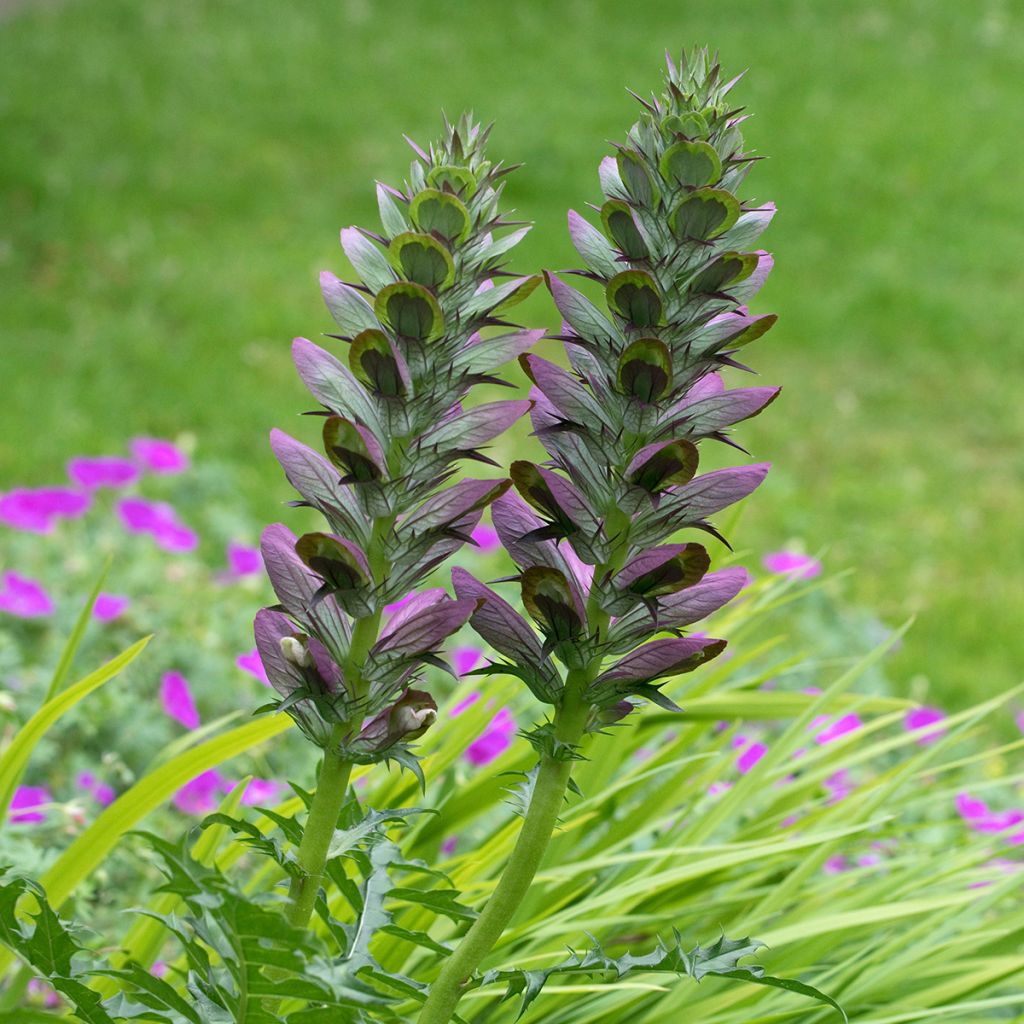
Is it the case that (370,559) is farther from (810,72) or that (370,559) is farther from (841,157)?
(810,72)

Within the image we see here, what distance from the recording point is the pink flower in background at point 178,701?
243cm

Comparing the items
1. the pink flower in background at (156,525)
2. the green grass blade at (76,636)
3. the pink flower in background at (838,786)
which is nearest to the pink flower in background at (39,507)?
the pink flower in background at (156,525)

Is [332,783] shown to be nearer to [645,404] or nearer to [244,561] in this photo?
[645,404]

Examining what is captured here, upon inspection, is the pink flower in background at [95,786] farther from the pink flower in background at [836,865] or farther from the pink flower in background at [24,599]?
the pink flower in background at [836,865]

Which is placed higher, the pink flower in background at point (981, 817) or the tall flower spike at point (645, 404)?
the pink flower in background at point (981, 817)

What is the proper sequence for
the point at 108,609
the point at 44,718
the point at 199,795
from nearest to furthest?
the point at 44,718
the point at 199,795
the point at 108,609

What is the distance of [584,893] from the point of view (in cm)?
187

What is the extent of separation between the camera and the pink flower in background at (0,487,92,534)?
116 inches

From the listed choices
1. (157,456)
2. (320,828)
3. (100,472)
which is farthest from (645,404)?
(157,456)

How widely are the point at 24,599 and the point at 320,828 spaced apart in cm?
182

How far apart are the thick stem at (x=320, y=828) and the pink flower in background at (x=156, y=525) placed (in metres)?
2.05

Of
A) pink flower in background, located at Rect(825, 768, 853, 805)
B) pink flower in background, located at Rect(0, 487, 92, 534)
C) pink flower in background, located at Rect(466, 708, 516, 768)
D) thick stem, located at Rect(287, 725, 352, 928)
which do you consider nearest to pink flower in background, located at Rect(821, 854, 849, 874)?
pink flower in background, located at Rect(825, 768, 853, 805)

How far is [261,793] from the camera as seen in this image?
2270mm

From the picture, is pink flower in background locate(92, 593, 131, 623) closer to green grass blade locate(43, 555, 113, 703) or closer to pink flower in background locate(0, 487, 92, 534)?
pink flower in background locate(0, 487, 92, 534)
